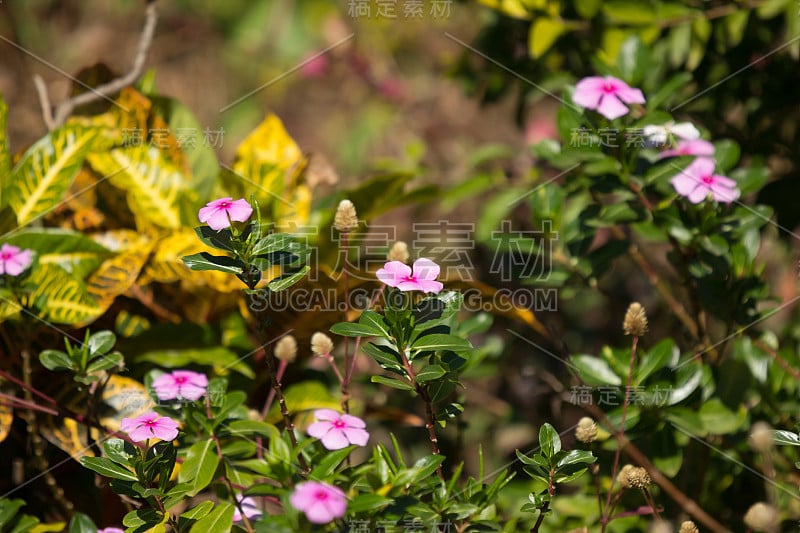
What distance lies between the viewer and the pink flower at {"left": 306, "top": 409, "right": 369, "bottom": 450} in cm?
83

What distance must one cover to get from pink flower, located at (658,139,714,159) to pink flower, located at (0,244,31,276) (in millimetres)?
865

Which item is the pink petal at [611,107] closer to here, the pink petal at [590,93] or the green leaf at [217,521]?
the pink petal at [590,93]

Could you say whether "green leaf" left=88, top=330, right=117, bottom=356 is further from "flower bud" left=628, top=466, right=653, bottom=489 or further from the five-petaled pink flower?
"flower bud" left=628, top=466, right=653, bottom=489

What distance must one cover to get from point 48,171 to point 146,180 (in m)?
0.15

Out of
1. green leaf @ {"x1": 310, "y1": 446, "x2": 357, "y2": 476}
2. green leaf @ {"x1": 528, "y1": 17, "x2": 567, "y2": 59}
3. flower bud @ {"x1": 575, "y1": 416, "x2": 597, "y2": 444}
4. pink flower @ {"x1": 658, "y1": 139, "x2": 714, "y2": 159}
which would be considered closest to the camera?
green leaf @ {"x1": 310, "y1": 446, "x2": 357, "y2": 476}

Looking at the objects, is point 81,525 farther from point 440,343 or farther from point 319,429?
point 440,343

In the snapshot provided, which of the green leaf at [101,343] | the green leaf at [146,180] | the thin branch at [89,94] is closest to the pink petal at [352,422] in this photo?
the green leaf at [101,343]

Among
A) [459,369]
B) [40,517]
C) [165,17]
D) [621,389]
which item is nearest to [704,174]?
[621,389]

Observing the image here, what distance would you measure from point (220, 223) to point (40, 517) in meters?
0.66

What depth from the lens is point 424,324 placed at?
34.2 inches

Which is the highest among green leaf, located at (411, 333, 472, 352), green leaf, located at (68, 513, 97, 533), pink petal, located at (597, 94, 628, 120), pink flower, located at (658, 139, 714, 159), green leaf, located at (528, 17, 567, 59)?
green leaf, located at (528, 17, 567, 59)

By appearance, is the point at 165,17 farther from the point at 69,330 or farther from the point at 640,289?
the point at 69,330

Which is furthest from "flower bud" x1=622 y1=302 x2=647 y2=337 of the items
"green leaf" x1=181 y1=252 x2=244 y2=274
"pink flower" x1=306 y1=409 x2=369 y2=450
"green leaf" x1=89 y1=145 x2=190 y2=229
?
"green leaf" x1=89 y1=145 x2=190 y2=229

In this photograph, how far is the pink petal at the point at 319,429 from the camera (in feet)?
2.72
